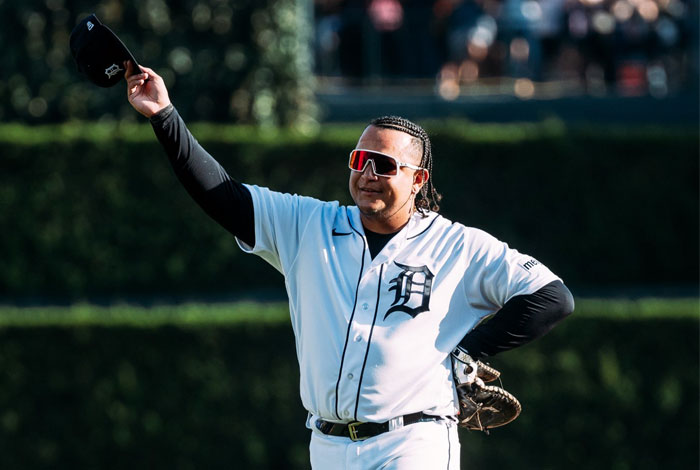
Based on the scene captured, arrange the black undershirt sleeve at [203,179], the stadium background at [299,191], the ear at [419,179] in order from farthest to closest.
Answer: the stadium background at [299,191] < the ear at [419,179] < the black undershirt sleeve at [203,179]

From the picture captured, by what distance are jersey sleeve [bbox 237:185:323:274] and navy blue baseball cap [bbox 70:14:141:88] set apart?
668mm

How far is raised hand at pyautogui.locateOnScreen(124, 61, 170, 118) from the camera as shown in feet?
12.6

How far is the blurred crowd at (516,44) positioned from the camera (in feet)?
39.0

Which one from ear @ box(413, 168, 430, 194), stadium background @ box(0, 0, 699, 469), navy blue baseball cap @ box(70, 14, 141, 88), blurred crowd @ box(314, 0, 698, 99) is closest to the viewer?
navy blue baseball cap @ box(70, 14, 141, 88)

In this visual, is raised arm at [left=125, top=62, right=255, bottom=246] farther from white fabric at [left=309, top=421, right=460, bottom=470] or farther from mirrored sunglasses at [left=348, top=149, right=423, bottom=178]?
white fabric at [left=309, top=421, right=460, bottom=470]

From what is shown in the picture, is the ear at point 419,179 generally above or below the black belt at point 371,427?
above

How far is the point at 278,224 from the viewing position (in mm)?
4066

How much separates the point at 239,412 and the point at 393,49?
5.55 metres

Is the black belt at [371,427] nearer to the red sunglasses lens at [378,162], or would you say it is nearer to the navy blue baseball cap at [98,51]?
the red sunglasses lens at [378,162]

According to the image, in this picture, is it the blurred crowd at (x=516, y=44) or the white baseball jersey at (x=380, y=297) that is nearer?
the white baseball jersey at (x=380, y=297)

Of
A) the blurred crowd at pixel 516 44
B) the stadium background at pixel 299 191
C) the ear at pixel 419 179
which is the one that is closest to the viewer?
the ear at pixel 419 179

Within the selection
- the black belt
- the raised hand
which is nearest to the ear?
the black belt

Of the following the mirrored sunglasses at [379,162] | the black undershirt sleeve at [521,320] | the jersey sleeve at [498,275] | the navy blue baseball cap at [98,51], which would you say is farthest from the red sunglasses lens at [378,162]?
the navy blue baseball cap at [98,51]

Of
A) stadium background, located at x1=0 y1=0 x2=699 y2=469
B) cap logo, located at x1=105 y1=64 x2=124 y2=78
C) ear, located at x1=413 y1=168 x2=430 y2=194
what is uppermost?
cap logo, located at x1=105 y1=64 x2=124 y2=78
